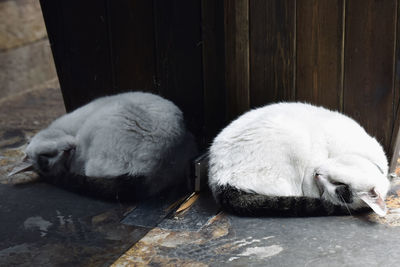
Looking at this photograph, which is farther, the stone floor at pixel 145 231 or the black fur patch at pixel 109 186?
the black fur patch at pixel 109 186

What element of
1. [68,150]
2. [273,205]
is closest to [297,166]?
[273,205]

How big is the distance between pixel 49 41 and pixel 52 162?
0.37m

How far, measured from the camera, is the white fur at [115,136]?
4.98 ft

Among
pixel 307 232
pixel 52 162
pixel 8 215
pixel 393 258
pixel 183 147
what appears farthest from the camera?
pixel 183 147

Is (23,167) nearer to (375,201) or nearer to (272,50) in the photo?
(375,201)

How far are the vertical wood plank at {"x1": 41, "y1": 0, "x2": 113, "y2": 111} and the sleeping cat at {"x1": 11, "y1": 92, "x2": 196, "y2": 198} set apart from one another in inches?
1.9

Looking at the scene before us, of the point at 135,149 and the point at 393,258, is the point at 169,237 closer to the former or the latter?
the point at 135,149

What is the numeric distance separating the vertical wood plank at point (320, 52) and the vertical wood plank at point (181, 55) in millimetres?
552

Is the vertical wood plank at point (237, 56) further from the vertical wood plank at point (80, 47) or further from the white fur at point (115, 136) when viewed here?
the vertical wood plank at point (80, 47)

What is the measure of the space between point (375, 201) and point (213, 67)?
3.12ft

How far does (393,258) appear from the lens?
190cm

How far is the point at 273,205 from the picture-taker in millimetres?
2250

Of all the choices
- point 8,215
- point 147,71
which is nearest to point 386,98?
point 147,71

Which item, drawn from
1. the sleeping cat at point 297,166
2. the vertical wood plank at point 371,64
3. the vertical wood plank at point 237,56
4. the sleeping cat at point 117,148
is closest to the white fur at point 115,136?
the sleeping cat at point 117,148
